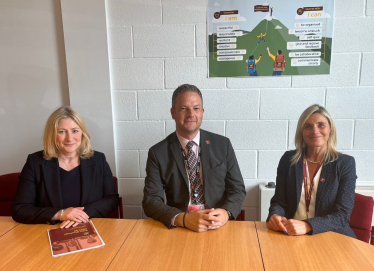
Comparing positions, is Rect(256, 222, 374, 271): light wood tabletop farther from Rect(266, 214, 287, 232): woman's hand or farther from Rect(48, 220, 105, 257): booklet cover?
Rect(48, 220, 105, 257): booklet cover

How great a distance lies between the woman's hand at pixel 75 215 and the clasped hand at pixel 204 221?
23.7 inches

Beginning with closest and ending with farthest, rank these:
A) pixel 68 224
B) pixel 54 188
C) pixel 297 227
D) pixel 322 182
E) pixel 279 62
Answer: pixel 297 227 < pixel 68 224 < pixel 322 182 < pixel 54 188 < pixel 279 62

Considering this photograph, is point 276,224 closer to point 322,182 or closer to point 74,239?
point 322,182

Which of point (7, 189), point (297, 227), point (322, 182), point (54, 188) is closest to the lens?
point (297, 227)

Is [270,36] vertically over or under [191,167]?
over

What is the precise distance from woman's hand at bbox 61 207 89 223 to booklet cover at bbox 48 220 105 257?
43mm

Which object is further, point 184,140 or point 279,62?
point 279,62

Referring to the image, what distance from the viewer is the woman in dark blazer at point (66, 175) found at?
5.77 feet

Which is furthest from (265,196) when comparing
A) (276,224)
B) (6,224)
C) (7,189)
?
(7,189)

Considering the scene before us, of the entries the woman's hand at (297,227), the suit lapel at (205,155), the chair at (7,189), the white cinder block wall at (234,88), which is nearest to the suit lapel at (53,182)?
the chair at (7,189)

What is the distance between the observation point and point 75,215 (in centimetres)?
156

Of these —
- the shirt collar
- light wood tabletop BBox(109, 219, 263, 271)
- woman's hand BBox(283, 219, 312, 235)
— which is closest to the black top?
light wood tabletop BBox(109, 219, 263, 271)

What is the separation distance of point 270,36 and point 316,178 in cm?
114

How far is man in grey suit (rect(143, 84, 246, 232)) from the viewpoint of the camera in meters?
1.75
